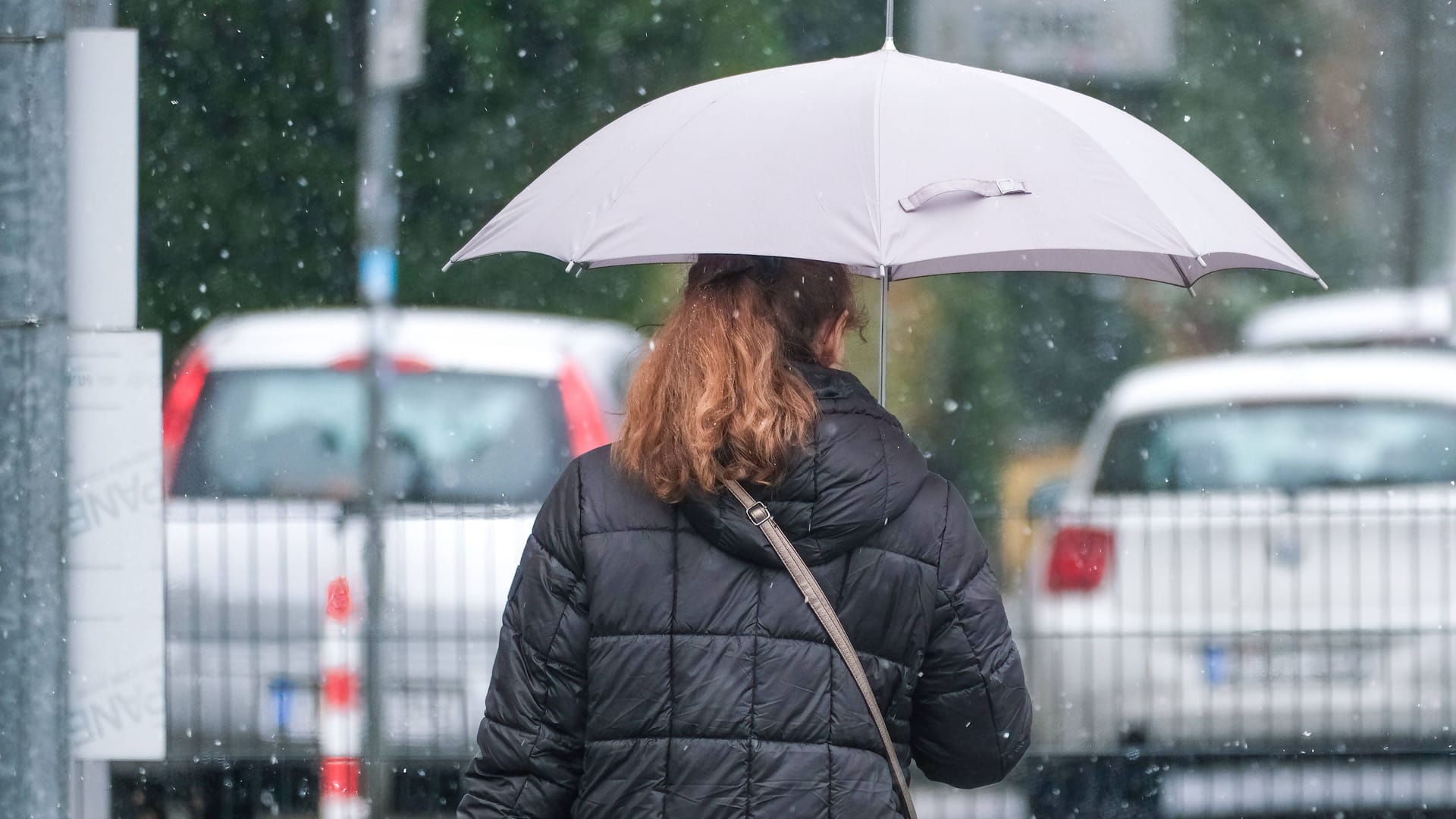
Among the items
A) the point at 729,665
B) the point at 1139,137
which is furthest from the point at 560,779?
the point at 1139,137

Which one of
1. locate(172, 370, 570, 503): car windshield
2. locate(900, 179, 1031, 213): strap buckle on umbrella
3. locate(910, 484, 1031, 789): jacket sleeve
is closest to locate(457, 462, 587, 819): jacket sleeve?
locate(910, 484, 1031, 789): jacket sleeve

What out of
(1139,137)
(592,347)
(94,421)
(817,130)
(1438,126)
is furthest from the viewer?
(1438,126)

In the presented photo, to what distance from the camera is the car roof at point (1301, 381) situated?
589 cm

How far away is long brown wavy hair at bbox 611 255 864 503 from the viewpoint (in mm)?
2244

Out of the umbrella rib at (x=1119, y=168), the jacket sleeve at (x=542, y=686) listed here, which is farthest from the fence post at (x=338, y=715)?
the umbrella rib at (x=1119, y=168)

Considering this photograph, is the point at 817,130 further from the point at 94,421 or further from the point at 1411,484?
the point at 1411,484

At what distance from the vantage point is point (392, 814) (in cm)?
543

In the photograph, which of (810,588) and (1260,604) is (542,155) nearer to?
(1260,604)

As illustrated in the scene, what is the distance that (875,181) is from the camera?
2.39 meters

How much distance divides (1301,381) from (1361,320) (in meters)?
1.27

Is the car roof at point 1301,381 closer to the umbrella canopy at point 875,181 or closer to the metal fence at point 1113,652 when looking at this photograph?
the metal fence at point 1113,652

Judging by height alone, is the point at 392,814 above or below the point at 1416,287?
below

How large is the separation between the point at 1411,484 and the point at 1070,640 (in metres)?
1.24

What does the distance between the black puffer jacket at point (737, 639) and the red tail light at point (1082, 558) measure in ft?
10.9
